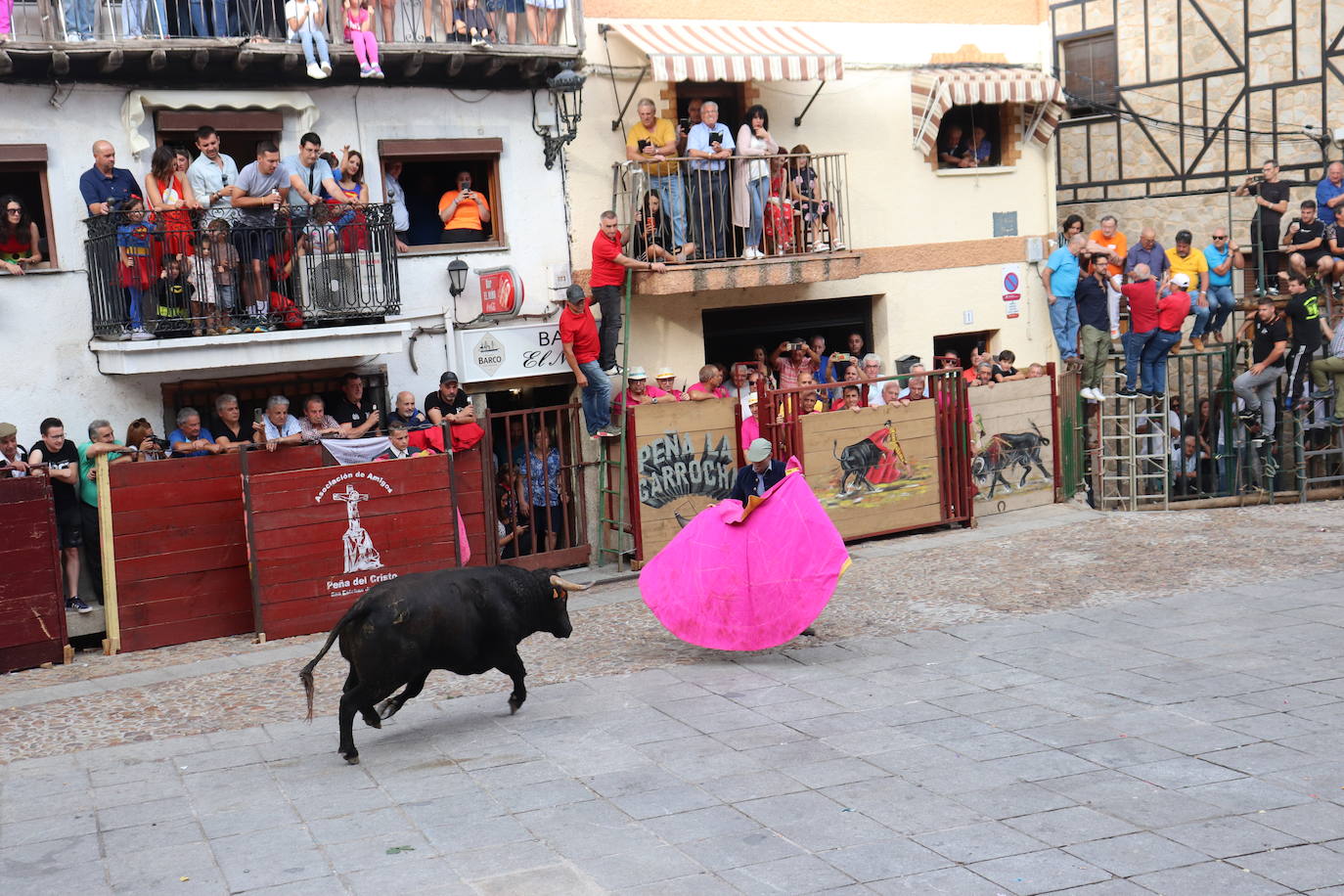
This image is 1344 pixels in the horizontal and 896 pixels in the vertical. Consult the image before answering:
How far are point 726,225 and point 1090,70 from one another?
1035 centimetres

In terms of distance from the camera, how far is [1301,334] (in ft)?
59.0

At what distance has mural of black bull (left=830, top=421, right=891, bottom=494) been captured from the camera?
53.3ft

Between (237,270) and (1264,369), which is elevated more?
(237,270)

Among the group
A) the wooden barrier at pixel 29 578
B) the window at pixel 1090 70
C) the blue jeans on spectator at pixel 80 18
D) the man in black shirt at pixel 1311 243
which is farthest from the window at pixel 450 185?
the window at pixel 1090 70

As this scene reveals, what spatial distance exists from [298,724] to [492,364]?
251 inches

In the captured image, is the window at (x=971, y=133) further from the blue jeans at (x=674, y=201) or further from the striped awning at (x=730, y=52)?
the blue jeans at (x=674, y=201)

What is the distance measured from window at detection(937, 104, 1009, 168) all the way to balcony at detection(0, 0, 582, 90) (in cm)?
581

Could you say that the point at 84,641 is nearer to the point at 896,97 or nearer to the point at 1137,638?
the point at 1137,638

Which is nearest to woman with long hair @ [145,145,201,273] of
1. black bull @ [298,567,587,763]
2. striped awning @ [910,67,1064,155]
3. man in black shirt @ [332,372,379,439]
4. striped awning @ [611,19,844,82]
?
man in black shirt @ [332,372,379,439]

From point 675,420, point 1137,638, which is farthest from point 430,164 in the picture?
point 1137,638

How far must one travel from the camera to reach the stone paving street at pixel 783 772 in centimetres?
731

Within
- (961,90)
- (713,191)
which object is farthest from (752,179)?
(961,90)

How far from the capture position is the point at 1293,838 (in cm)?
733

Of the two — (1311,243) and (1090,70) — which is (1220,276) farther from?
(1090,70)
